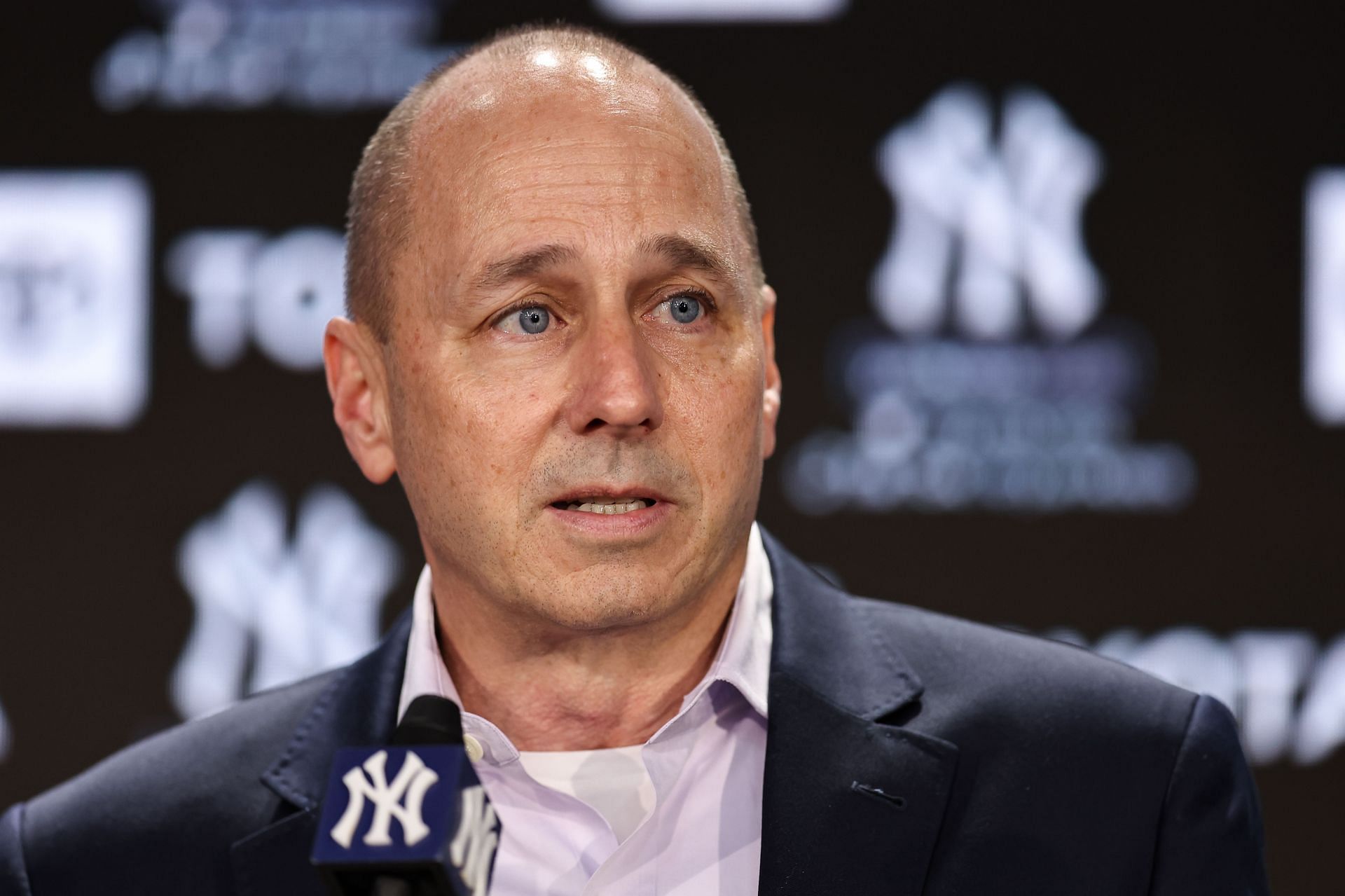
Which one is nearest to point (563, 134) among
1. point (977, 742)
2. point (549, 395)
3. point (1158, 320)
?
point (549, 395)

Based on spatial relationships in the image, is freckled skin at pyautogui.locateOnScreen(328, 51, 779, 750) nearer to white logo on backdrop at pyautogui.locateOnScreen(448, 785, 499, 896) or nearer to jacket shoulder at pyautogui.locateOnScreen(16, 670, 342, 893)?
jacket shoulder at pyautogui.locateOnScreen(16, 670, 342, 893)

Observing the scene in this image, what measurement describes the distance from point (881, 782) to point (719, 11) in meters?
1.83

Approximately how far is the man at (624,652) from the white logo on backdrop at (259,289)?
113cm

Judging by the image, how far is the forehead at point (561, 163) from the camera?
6.18 ft

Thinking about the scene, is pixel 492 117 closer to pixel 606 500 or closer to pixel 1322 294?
pixel 606 500

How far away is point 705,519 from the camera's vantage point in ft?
6.13

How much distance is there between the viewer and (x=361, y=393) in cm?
215

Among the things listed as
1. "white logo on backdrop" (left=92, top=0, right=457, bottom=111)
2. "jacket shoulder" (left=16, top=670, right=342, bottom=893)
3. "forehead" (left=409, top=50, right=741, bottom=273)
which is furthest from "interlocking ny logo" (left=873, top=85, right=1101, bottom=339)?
"jacket shoulder" (left=16, top=670, right=342, bottom=893)

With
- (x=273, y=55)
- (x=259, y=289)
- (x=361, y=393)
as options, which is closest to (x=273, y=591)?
(x=259, y=289)

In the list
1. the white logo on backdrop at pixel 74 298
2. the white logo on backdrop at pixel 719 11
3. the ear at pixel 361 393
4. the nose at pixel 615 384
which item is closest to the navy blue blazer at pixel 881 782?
the ear at pixel 361 393

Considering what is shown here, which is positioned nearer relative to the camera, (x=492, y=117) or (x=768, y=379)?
(x=492, y=117)

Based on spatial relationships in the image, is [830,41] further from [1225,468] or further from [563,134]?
[563,134]

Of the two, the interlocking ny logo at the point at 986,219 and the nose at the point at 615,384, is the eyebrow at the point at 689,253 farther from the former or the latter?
the interlocking ny logo at the point at 986,219

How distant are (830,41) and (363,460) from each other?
1.51 m
